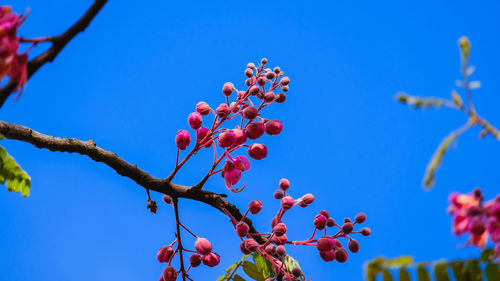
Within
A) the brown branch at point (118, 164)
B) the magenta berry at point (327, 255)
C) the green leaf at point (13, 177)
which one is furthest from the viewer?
the magenta berry at point (327, 255)

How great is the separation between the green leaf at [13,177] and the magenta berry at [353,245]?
3.57ft

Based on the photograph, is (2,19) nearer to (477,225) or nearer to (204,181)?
(204,181)

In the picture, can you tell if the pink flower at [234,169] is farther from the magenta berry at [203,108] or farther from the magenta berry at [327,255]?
the magenta berry at [327,255]

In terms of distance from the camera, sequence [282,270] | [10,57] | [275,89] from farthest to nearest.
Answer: [275,89] → [282,270] → [10,57]

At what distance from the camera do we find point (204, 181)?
1.59 meters

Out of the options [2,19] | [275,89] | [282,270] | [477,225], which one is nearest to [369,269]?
[477,225]

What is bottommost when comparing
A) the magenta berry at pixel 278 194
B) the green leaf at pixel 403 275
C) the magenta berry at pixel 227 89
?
the green leaf at pixel 403 275

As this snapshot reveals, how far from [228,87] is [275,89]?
0.64ft

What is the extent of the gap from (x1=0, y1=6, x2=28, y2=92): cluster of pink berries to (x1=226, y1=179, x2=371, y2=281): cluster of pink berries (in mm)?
846

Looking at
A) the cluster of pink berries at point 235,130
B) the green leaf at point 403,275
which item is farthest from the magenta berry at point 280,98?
the green leaf at point 403,275

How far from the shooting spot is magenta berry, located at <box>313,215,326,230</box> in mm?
1663

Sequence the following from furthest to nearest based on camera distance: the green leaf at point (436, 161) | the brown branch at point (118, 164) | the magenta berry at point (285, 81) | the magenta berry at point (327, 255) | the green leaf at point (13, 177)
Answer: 1. the magenta berry at point (285, 81)
2. the magenta berry at point (327, 255)
3. the green leaf at point (13, 177)
4. the brown branch at point (118, 164)
5. the green leaf at point (436, 161)

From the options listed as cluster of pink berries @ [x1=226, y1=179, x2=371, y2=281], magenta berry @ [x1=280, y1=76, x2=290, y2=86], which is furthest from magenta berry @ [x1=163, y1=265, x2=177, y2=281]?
magenta berry @ [x1=280, y1=76, x2=290, y2=86]

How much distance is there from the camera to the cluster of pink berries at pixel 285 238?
1558mm
